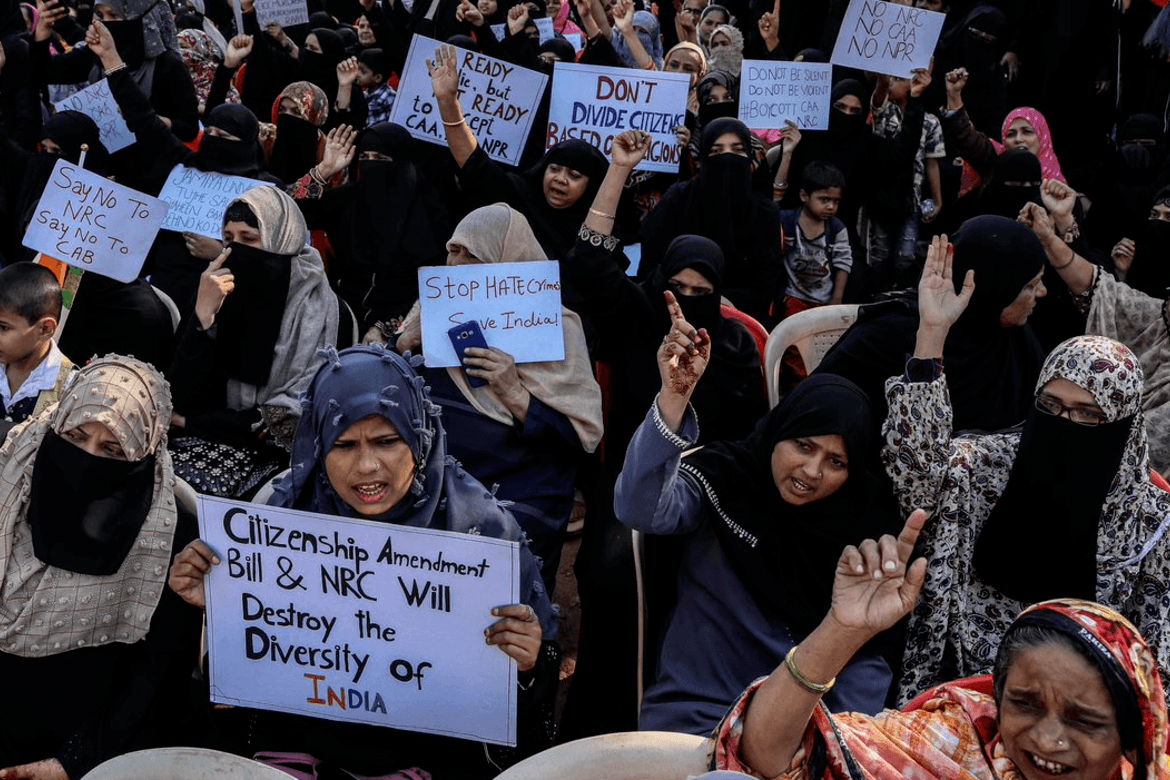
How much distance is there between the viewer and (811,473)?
2.86 metres

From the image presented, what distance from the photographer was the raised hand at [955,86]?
6105 millimetres

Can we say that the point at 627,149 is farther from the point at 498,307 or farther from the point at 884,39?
the point at 884,39

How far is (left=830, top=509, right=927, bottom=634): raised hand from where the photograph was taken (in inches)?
77.5

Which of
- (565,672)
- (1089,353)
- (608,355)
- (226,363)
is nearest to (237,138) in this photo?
(226,363)

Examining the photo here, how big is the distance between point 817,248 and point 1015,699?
403 centimetres

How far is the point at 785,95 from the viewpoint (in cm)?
637

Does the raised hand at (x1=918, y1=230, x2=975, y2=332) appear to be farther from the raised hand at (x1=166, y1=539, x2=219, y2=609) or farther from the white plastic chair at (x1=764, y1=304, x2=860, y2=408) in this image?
the raised hand at (x1=166, y1=539, x2=219, y2=609)

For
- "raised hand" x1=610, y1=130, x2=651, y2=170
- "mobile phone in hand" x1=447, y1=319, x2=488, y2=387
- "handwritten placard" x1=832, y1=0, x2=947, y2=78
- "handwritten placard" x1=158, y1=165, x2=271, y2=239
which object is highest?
"handwritten placard" x1=832, y1=0, x2=947, y2=78

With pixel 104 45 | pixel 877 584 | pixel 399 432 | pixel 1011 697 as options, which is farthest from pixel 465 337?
pixel 104 45

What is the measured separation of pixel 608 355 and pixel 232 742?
218cm

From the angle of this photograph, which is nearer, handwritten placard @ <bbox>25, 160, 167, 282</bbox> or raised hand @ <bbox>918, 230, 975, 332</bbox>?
raised hand @ <bbox>918, 230, 975, 332</bbox>

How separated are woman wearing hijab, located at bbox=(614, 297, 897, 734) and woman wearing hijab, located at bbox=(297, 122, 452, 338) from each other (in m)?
2.67

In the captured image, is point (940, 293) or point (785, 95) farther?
point (785, 95)

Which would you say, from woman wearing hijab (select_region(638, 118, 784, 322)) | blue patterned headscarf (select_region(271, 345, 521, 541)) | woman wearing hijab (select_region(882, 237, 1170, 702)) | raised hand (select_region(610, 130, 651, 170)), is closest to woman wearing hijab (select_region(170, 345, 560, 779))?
blue patterned headscarf (select_region(271, 345, 521, 541))
